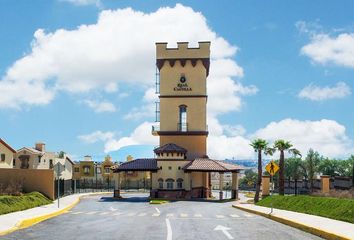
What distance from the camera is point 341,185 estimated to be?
210 ft

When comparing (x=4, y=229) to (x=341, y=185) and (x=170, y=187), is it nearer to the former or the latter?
(x=170, y=187)

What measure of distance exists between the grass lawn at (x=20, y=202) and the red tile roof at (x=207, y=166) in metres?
24.5

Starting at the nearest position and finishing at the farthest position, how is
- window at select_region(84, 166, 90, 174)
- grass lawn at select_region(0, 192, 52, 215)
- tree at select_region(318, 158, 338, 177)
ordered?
grass lawn at select_region(0, 192, 52, 215) < window at select_region(84, 166, 90, 174) < tree at select_region(318, 158, 338, 177)

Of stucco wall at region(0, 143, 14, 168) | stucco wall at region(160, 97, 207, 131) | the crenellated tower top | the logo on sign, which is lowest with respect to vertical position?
stucco wall at region(0, 143, 14, 168)

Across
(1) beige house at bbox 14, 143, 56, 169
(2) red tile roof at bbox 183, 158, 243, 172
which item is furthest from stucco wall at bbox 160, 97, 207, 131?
(1) beige house at bbox 14, 143, 56, 169

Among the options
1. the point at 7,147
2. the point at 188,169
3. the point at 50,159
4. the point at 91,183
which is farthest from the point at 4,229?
the point at 91,183

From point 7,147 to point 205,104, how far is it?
27.4 metres

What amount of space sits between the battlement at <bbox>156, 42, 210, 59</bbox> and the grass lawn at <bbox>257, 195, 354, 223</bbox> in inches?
1274

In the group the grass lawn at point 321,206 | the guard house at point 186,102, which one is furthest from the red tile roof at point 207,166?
the grass lawn at point 321,206

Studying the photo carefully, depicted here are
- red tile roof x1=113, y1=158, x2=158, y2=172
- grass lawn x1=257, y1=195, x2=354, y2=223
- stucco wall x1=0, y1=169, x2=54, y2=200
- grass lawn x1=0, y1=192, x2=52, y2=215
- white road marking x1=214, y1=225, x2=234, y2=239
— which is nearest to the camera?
white road marking x1=214, y1=225, x2=234, y2=239

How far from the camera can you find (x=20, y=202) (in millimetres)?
28203

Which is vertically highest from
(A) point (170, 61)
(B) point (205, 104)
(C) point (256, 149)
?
(A) point (170, 61)

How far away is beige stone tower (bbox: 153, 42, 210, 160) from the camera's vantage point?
6250cm

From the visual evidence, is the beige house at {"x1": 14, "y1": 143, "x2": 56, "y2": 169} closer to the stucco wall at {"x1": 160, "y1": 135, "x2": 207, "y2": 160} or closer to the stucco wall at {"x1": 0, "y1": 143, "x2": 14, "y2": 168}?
the stucco wall at {"x1": 0, "y1": 143, "x2": 14, "y2": 168}
